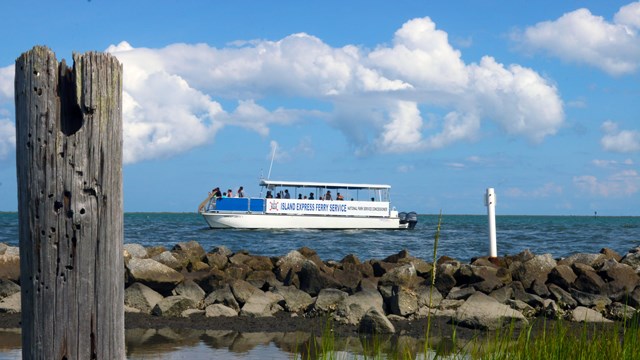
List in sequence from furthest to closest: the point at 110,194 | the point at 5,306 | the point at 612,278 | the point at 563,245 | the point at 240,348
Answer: the point at 563,245 → the point at 612,278 → the point at 5,306 → the point at 240,348 → the point at 110,194

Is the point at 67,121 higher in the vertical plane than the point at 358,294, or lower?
higher

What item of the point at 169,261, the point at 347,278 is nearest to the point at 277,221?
the point at 169,261

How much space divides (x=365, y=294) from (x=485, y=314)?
5.54ft

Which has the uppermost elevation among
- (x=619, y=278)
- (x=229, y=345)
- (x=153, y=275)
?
(x=153, y=275)

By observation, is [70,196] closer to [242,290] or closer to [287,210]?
[242,290]

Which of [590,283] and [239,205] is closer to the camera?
[590,283]

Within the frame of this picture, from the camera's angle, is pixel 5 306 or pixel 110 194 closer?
pixel 110 194

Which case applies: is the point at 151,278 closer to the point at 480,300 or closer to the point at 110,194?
the point at 480,300

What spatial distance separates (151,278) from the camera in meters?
12.2

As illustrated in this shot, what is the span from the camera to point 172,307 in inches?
452

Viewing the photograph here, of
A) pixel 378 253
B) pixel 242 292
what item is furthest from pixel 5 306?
pixel 378 253

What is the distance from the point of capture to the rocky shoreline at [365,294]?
10.8 meters

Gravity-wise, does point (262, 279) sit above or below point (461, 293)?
above

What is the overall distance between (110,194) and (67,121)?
1.19 feet
